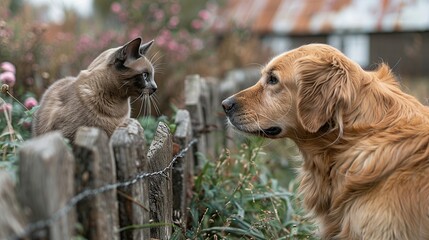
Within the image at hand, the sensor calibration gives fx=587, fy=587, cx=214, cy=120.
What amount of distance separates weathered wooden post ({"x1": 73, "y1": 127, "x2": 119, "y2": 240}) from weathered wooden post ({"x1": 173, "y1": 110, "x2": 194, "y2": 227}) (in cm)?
114

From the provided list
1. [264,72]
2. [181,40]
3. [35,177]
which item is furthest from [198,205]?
[181,40]

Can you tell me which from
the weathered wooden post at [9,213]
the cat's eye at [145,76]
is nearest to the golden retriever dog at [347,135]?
the cat's eye at [145,76]

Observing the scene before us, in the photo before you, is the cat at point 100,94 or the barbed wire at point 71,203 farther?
the cat at point 100,94

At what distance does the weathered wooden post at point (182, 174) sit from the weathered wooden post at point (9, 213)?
5.15 ft

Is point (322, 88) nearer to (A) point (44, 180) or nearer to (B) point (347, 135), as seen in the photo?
Result: (B) point (347, 135)

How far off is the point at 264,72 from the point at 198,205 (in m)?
1.06

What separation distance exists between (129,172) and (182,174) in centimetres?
125

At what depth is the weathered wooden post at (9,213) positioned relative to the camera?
1.88m

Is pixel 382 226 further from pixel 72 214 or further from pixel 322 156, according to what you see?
pixel 72 214

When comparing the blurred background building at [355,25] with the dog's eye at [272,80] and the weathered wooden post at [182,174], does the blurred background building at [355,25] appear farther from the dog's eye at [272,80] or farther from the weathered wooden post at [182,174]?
the dog's eye at [272,80]

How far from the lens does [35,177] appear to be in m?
1.91

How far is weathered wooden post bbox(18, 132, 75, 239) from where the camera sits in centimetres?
190

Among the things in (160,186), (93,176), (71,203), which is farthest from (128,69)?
(71,203)

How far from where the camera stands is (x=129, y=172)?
2.60 m
